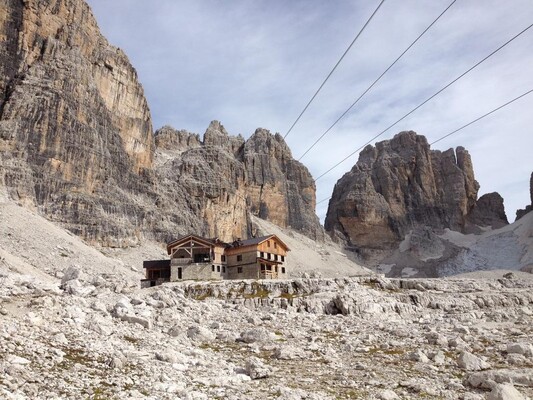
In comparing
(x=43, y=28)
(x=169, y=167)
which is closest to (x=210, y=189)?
(x=169, y=167)

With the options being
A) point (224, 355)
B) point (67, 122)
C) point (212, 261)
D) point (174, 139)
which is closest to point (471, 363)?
point (224, 355)

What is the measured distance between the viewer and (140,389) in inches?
510

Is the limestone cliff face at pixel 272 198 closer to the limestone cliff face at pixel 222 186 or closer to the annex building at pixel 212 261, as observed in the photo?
the limestone cliff face at pixel 222 186

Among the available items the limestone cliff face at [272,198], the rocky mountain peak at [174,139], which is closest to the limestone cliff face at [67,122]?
the rocky mountain peak at [174,139]

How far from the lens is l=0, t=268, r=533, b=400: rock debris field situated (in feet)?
43.4

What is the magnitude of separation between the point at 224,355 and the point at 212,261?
51.1 metres

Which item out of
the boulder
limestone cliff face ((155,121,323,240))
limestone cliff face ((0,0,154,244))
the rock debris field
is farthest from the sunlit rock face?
the boulder

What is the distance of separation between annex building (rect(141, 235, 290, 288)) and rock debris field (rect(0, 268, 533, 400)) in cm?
3311

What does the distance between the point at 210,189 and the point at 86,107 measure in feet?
161

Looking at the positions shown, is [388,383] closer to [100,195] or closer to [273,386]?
[273,386]

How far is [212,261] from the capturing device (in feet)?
232

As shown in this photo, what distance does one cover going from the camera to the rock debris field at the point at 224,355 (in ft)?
43.4

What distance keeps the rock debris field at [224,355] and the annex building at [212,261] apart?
33.1 metres

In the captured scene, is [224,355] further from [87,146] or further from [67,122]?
[87,146]
